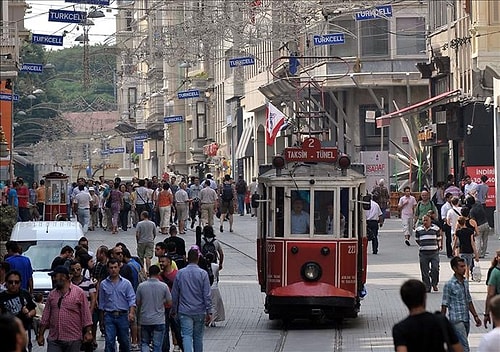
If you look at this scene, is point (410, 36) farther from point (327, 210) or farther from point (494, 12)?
point (327, 210)

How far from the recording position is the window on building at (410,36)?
61906mm

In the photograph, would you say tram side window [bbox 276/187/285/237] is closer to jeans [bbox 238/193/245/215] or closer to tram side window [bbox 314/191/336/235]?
tram side window [bbox 314/191/336/235]

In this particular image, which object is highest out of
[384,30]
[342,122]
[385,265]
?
[384,30]

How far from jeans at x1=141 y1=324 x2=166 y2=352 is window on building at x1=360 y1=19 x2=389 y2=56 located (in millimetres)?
46725

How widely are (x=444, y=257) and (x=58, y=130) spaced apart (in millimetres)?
66002

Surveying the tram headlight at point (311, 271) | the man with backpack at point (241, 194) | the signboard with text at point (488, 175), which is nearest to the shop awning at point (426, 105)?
the signboard with text at point (488, 175)

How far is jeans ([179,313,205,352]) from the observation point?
16875mm

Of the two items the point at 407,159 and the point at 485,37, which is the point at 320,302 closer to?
the point at 485,37

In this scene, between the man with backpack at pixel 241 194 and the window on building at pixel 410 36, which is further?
the window on building at pixel 410 36

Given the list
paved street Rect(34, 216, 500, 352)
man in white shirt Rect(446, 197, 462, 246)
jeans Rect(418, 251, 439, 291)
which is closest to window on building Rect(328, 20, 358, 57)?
paved street Rect(34, 216, 500, 352)

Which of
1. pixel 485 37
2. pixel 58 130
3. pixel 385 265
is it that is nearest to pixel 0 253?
pixel 385 265

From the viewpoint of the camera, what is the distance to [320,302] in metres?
Answer: 20.8

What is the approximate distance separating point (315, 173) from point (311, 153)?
38 cm

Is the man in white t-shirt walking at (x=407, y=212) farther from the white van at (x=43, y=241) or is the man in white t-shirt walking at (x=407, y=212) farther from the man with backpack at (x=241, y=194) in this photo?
the man with backpack at (x=241, y=194)
